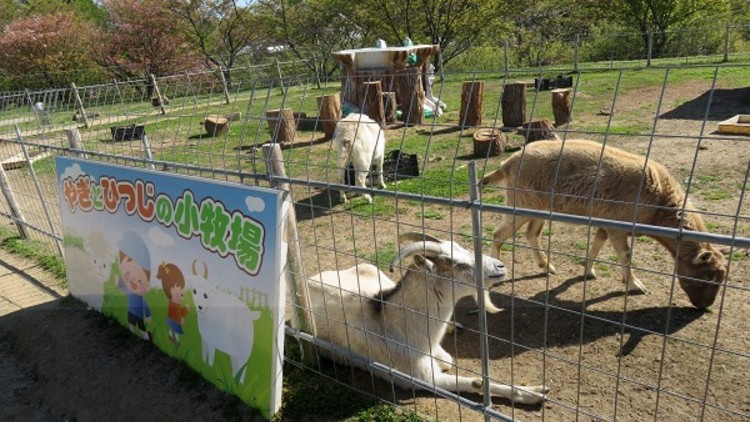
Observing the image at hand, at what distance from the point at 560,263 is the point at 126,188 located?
4.28 metres

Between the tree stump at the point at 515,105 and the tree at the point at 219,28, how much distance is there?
21.1 meters

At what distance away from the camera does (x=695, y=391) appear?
356cm

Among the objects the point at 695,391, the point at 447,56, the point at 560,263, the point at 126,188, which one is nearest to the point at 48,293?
the point at 126,188

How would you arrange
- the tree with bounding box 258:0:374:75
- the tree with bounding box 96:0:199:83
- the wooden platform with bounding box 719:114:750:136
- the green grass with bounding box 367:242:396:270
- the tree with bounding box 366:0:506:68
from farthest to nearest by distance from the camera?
the tree with bounding box 258:0:374:75 → the tree with bounding box 96:0:199:83 → the tree with bounding box 366:0:506:68 → the wooden platform with bounding box 719:114:750:136 → the green grass with bounding box 367:242:396:270

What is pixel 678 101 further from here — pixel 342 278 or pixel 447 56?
pixel 447 56

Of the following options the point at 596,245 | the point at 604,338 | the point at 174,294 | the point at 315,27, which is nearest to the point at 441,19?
the point at 315,27

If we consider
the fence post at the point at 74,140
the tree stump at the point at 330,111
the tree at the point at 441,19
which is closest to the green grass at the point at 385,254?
the fence post at the point at 74,140

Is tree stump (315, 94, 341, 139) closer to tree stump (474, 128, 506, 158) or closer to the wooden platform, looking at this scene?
tree stump (474, 128, 506, 158)

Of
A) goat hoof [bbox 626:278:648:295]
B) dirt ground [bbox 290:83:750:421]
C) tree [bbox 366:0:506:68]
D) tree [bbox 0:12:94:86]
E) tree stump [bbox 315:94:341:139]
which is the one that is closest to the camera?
dirt ground [bbox 290:83:750:421]

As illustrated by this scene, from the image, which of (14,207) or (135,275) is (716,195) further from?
(14,207)

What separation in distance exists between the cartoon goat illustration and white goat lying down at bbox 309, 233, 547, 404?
0.58 metres

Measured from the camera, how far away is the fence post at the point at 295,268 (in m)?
3.63

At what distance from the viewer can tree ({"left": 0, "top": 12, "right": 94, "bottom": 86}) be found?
26547mm

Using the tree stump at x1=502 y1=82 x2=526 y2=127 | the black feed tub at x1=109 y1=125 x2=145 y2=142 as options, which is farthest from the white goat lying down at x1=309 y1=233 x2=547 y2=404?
the tree stump at x1=502 y1=82 x2=526 y2=127
